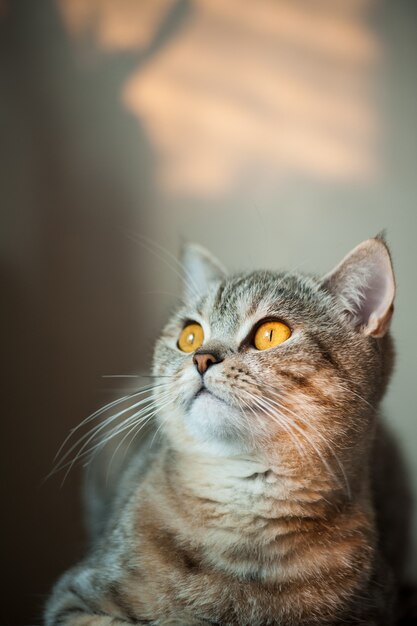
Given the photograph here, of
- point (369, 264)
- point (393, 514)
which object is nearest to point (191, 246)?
point (369, 264)

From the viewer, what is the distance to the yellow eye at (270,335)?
1174mm

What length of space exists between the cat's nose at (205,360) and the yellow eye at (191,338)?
0.17 meters

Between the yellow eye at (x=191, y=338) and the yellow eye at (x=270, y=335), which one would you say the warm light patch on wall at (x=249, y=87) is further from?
the yellow eye at (x=270, y=335)

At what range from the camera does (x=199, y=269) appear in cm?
155

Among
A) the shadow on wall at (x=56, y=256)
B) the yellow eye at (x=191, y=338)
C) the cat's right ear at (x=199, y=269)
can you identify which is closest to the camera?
the yellow eye at (x=191, y=338)

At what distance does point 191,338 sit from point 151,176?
698mm

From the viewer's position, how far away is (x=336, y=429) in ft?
3.64

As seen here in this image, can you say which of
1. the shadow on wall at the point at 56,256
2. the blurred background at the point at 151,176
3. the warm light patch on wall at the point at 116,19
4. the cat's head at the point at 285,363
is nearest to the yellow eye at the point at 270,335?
the cat's head at the point at 285,363

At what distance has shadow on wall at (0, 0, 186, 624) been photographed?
1.71 metres

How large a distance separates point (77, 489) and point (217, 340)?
88 centimetres

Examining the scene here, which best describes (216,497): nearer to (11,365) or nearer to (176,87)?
(11,365)

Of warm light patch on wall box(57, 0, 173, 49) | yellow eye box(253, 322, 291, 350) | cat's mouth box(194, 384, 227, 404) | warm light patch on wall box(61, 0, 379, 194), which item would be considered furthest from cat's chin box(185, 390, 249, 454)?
warm light patch on wall box(57, 0, 173, 49)

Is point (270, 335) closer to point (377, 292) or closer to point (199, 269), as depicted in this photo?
point (377, 292)

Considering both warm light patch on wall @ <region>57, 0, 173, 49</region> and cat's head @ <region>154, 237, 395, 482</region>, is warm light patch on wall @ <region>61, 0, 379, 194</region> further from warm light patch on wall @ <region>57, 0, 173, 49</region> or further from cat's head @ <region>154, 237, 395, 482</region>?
cat's head @ <region>154, 237, 395, 482</region>
